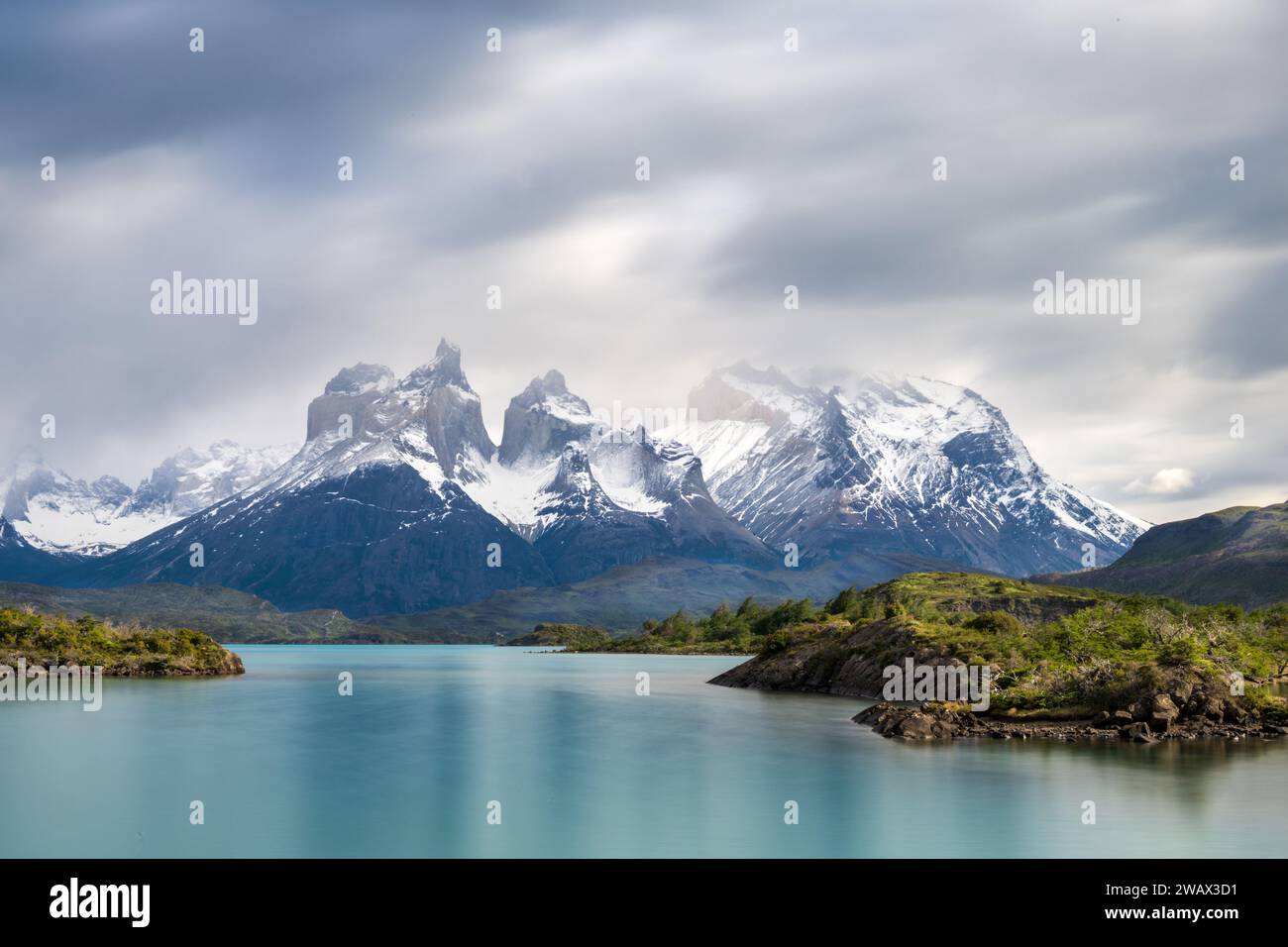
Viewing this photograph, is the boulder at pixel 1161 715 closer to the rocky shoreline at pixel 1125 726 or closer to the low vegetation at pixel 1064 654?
the rocky shoreline at pixel 1125 726

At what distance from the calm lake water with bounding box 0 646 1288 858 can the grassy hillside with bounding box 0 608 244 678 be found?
52869mm

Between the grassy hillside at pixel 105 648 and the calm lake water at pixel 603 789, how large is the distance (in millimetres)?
52869

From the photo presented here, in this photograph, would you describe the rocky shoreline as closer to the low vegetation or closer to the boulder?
the boulder

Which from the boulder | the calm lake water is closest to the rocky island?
the boulder

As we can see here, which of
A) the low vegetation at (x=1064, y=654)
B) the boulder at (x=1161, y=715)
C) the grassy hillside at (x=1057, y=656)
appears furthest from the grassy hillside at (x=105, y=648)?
the boulder at (x=1161, y=715)

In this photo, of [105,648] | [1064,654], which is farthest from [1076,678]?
[105,648]

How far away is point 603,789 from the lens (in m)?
61.9

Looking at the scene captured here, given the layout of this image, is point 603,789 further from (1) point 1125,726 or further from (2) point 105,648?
(2) point 105,648

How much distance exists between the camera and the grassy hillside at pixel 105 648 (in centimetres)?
14850

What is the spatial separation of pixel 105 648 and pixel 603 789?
12017 cm
